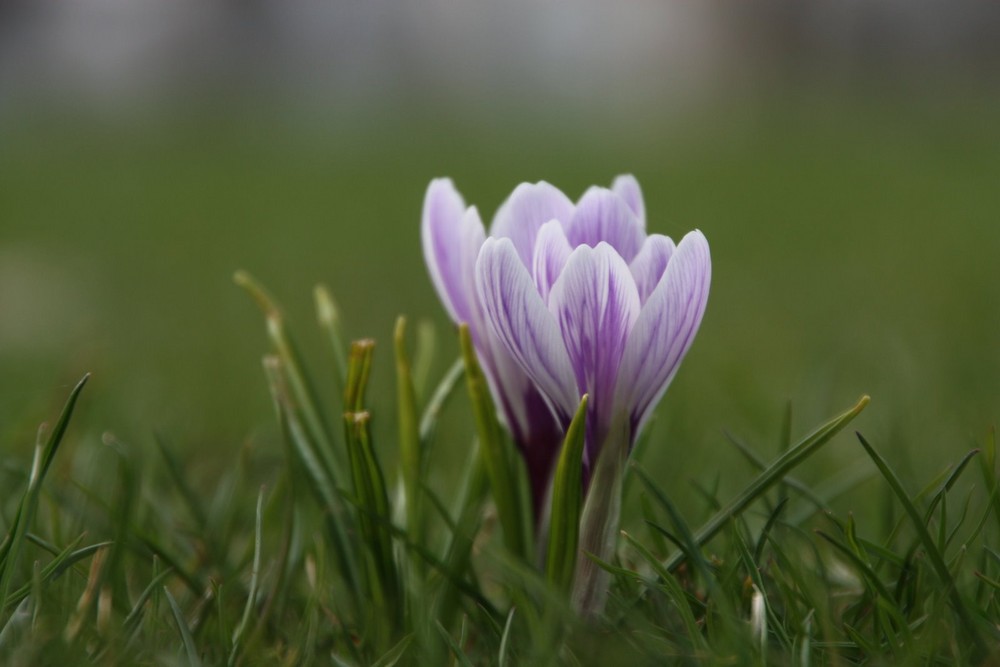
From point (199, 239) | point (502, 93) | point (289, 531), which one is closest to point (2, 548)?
point (289, 531)

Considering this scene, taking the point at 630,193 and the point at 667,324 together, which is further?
the point at 630,193

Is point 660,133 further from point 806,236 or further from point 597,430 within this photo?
point 597,430

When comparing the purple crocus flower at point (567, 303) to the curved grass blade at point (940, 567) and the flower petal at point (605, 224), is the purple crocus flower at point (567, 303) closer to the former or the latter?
the flower petal at point (605, 224)

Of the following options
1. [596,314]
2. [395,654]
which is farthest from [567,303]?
[395,654]

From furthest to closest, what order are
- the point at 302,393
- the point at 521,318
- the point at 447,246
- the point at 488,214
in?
the point at 488,214
the point at 302,393
the point at 447,246
the point at 521,318

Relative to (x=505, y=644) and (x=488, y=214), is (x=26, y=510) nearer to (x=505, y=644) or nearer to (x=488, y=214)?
(x=505, y=644)

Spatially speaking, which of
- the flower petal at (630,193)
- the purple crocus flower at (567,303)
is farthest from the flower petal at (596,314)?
the flower petal at (630,193)

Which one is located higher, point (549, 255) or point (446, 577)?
point (549, 255)
